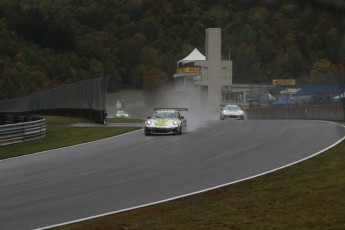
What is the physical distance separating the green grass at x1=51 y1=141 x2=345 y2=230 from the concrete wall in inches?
862

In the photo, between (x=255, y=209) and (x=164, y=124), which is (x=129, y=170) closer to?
(x=255, y=209)

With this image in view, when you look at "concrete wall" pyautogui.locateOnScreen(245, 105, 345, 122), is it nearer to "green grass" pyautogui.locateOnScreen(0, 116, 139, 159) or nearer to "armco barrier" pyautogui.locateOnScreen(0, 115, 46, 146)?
"green grass" pyautogui.locateOnScreen(0, 116, 139, 159)

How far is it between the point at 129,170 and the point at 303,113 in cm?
3253

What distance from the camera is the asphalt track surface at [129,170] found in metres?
10.9

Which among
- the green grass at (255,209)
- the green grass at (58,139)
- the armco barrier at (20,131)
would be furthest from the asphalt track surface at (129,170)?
the armco barrier at (20,131)

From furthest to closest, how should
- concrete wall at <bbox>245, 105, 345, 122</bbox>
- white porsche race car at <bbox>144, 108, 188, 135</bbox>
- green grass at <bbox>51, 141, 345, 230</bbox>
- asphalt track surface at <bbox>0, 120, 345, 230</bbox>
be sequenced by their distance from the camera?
concrete wall at <bbox>245, 105, 345, 122</bbox> → white porsche race car at <bbox>144, 108, 188, 135</bbox> → asphalt track surface at <bbox>0, 120, 345, 230</bbox> → green grass at <bbox>51, 141, 345, 230</bbox>

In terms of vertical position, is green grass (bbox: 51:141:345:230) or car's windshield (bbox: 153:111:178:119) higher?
car's windshield (bbox: 153:111:178:119)

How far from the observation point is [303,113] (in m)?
46.4

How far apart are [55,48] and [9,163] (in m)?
115

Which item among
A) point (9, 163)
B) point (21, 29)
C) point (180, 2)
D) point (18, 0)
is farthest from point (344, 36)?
point (21, 29)

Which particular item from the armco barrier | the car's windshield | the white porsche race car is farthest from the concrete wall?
the armco barrier

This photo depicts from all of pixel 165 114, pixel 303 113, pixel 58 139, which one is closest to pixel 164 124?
pixel 165 114

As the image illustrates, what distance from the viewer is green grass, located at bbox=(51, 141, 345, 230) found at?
8703 millimetres

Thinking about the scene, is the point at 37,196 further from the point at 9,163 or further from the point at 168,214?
the point at 9,163
